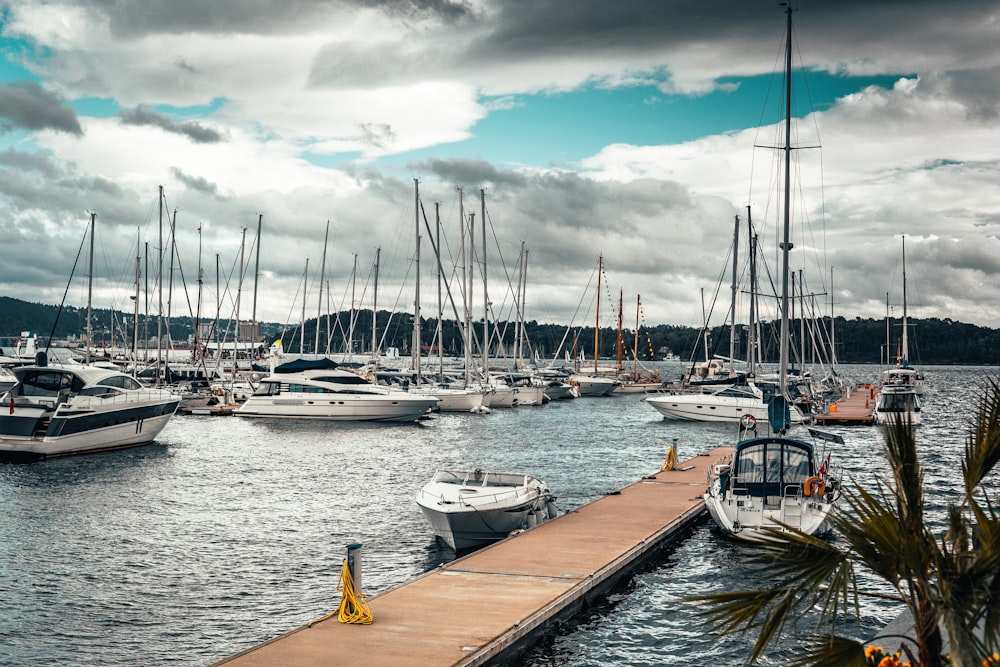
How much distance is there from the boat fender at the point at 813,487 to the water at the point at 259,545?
2459 millimetres

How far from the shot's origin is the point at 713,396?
216 ft

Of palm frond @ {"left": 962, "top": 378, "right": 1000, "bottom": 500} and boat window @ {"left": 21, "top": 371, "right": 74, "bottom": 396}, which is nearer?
palm frond @ {"left": 962, "top": 378, "right": 1000, "bottom": 500}

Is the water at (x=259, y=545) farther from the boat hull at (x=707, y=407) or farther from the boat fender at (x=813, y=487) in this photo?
the boat hull at (x=707, y=407)

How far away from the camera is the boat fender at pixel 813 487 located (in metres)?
22.4

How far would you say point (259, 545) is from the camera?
79.9 ft

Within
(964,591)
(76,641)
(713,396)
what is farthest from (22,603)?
(713,396)

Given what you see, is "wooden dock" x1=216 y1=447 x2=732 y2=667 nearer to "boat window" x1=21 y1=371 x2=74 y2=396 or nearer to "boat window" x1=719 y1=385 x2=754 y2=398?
"boat window" x1=21 y1=371 x2=74 y2=396

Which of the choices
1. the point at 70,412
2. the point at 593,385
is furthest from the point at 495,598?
the point at 593,385

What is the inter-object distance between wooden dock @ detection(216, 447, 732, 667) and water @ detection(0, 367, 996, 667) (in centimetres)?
62

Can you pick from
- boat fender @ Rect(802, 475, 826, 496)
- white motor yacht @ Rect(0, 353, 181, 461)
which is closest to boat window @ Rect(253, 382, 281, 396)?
white motor yacht @ Rect(0, 353, 181, 461)

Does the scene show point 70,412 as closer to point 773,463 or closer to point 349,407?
point 349,407

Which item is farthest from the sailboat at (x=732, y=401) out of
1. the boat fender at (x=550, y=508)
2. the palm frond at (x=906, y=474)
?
the palm frond at (x=906, y=474)

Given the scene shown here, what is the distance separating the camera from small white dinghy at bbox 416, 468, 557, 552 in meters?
21.9

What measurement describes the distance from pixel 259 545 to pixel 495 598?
1038cm
